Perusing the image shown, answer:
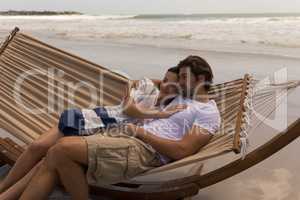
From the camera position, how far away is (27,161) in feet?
8.00

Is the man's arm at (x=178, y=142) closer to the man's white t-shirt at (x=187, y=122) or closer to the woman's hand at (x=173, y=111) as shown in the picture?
the man's white t-shirt at (x=187, y=122)

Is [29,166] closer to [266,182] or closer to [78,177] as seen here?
[78,177]

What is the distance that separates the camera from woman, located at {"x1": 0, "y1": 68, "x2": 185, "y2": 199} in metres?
2.41

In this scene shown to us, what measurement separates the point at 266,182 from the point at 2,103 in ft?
5.45

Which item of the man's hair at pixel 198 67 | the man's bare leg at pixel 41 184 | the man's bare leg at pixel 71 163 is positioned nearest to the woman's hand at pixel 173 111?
the man's hair at pixel 198 67

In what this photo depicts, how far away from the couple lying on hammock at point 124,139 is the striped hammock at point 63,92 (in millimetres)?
98

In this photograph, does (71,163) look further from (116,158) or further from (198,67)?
(198,67)

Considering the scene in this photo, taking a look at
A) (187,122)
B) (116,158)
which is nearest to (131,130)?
(116,158)

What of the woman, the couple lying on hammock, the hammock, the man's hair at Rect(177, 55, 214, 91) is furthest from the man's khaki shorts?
the man's hair at Rect(177, 55, 214, 91)

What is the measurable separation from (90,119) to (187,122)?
1.58 feet

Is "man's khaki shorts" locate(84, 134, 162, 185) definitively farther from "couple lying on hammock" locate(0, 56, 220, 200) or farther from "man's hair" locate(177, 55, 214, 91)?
"man's hair" locate(177, 55, 214, 91)

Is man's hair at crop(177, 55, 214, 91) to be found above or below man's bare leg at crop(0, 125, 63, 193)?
above

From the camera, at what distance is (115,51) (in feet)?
32.2

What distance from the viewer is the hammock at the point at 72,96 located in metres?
2.46
